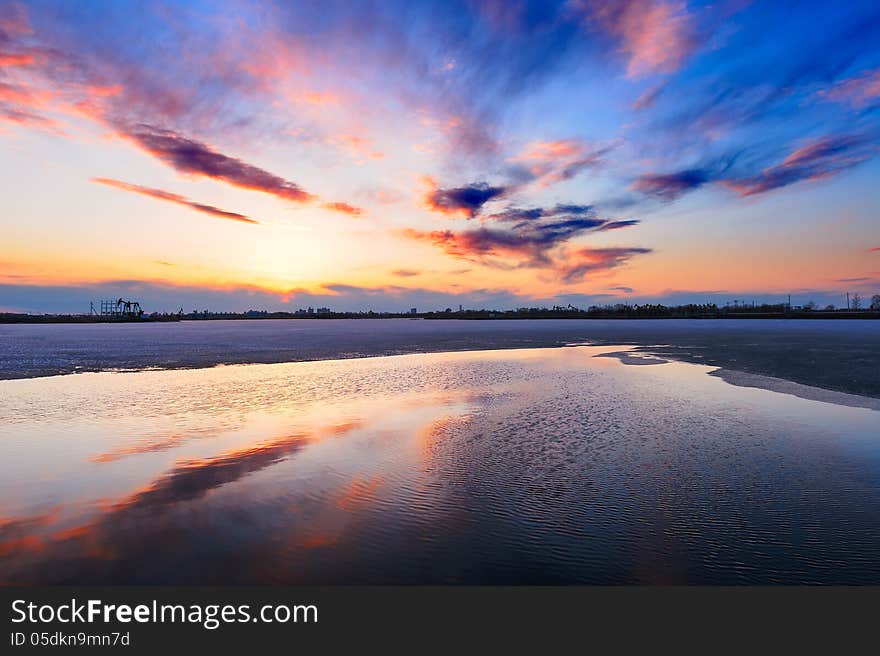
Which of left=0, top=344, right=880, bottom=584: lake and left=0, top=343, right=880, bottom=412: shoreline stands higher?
left=0, top=343, right=880, bottom=412: shoreline

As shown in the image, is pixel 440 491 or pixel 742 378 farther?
pixel 742 378

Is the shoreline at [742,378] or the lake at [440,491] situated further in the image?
the shoreline at [742,378]

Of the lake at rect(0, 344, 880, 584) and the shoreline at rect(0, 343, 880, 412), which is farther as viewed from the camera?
the shoreline at rect(0, 343, 880, 412)

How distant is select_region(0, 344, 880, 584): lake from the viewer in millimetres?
6996

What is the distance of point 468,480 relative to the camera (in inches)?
415

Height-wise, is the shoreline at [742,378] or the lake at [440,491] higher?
the shoreline at [742,378]

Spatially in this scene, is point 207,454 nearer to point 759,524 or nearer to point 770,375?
point 759,524

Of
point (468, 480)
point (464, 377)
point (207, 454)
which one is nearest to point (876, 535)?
point (468, 480)

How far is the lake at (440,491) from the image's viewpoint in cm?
700

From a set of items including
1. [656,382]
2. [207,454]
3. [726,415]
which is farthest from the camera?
[656,382]

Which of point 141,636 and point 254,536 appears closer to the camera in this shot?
point 141,636

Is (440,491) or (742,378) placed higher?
(742,378)

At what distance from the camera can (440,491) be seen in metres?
9.92

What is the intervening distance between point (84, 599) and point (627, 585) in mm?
7121
